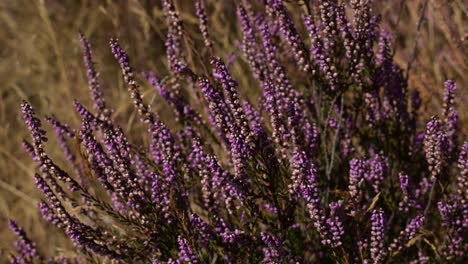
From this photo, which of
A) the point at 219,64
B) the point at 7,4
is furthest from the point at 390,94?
the point at 7,4

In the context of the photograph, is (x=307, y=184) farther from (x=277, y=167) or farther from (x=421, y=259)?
(x=421, y=259)

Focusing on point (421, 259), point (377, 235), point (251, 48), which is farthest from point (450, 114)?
point (251, 48)

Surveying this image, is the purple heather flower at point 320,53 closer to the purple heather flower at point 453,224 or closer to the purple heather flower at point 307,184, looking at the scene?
the purple heather flower at point 307,184

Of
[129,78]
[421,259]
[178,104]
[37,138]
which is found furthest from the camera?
[178,104]

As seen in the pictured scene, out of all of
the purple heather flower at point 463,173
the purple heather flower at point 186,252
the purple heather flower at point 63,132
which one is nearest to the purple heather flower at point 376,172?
the purple heather flower at point 463,173

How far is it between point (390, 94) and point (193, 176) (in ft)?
2.84

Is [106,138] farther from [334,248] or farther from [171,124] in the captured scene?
[171,124]

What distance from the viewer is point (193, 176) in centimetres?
242

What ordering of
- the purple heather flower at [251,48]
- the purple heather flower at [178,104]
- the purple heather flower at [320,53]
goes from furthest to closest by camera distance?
the purple heather flower at [178,104] < the purple heather flower at [251,48] < the purple heather flower at [320,53]

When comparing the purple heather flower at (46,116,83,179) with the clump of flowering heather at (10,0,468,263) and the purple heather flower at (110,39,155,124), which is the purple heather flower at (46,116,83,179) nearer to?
the clump of flowering heather at (10,0,468,263)

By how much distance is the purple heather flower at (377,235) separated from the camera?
1.85m

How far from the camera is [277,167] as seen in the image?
2029 mm

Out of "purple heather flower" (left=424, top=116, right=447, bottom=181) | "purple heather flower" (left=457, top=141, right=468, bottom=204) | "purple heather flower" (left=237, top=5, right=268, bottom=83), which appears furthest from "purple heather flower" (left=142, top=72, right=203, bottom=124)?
"purple heather flower" (left=457, top=141, right=468, bottom=204)

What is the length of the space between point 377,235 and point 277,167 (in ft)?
1.27
